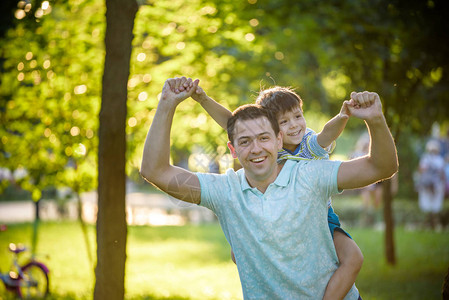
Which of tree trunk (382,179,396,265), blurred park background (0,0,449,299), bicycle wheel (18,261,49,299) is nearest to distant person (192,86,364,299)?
blurred park background (0,0,449,299)

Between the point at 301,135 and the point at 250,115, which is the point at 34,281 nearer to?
the point at 301,135

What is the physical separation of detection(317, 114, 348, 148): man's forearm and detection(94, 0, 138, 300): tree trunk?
1314 mm

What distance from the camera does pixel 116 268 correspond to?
3449 mm

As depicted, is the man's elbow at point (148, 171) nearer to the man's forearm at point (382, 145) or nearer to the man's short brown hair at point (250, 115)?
the man's short brown hair at point (250, 115)

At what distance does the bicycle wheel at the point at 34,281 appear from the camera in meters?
6.92

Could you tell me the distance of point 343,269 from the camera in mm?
2453

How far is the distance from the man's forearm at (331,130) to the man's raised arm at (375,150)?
0.40 m

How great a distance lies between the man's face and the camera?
2303mm

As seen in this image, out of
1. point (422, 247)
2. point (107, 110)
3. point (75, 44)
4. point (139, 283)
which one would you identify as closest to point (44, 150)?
point (75, 44)

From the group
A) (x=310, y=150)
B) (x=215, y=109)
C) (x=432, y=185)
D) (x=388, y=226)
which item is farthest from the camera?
(x=432, y=185)

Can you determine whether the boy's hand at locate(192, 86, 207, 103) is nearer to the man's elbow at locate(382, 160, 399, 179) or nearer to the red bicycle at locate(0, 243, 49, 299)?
the man's elbow at locate(382, 160, 399, 179)

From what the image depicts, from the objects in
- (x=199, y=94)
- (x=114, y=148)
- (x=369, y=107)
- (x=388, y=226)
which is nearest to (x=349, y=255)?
(x=369, y=107)

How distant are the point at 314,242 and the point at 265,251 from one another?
0.69 ft

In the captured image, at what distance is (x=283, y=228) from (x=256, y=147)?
345 millimetres
